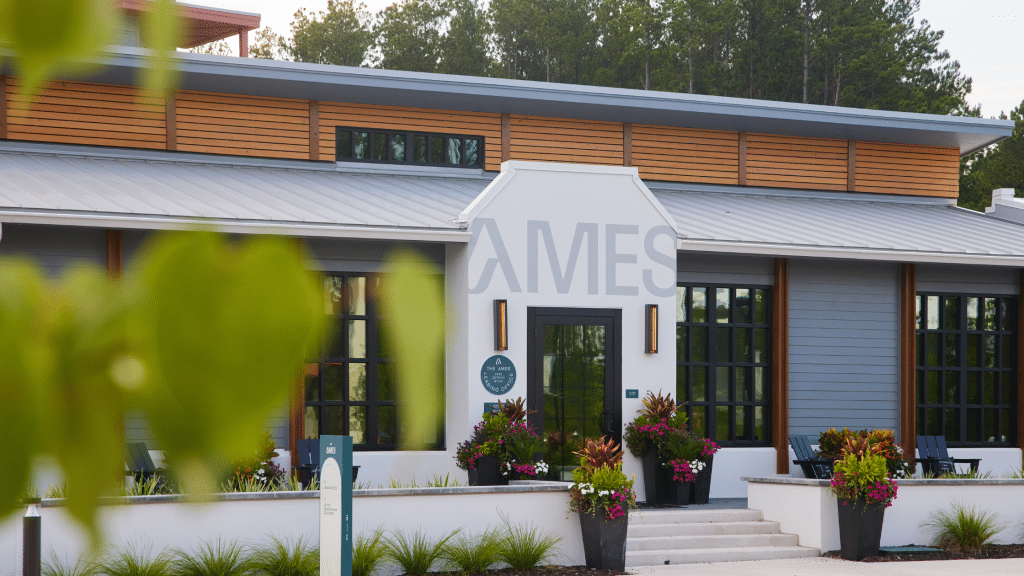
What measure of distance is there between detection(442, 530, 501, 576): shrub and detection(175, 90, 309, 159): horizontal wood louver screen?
23.7ft

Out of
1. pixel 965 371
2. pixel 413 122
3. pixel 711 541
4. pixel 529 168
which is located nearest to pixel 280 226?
pixel 529 168

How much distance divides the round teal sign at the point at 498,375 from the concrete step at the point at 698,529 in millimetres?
2269

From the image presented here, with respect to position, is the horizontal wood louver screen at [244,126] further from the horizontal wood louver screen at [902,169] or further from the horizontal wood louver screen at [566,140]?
the horizontal wood louver screen at [902,169]

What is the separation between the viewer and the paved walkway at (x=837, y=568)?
425 inches

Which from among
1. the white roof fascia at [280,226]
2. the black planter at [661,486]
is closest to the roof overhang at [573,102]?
the white roof fascia at [280,226]

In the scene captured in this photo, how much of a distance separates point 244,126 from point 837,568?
10019 millimetres

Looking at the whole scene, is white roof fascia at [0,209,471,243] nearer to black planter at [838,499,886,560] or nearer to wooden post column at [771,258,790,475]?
wooden post column at [771,258,790,475]

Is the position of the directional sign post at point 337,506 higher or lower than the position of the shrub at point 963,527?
higher

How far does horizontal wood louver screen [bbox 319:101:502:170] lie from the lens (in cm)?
1592

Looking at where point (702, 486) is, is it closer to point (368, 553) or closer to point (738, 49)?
point (368, 553)

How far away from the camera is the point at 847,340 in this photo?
53.2 feet

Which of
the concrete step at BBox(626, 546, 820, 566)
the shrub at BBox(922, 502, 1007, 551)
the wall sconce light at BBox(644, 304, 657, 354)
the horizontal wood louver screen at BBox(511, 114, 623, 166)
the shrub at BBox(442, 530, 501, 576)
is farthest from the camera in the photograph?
the horizontal wood louver screen at BBox(511, 114, 623, 166)

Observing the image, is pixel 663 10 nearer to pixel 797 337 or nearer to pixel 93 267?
pixel 797 337

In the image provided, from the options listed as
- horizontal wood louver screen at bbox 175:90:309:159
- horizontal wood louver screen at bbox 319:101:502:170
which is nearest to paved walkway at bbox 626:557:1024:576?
horizontal wood louver screen at bbox 319:101:502:170
